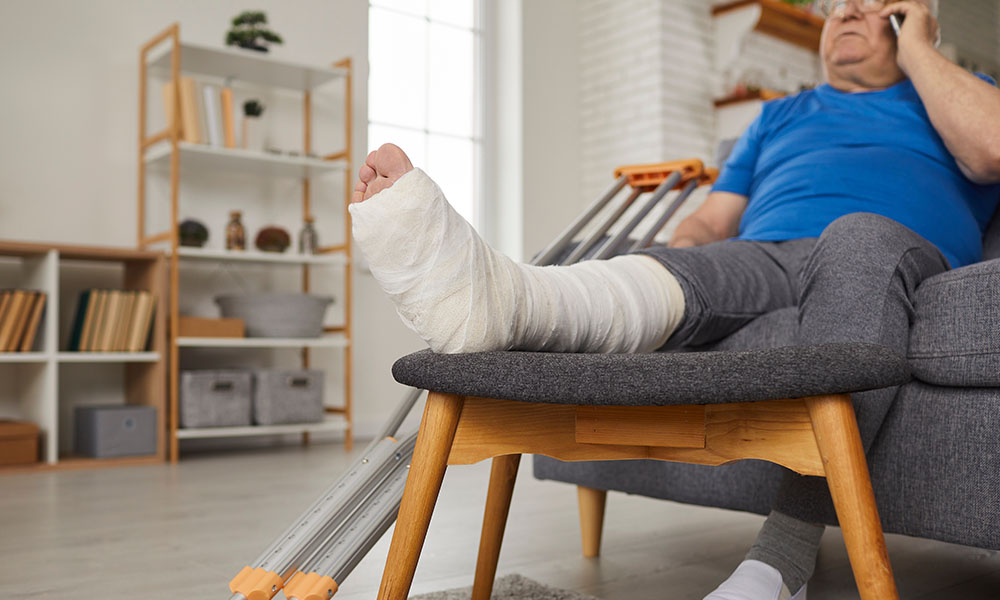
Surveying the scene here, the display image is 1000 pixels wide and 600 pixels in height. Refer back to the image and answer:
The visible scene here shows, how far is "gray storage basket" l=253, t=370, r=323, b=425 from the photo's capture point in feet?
9.98

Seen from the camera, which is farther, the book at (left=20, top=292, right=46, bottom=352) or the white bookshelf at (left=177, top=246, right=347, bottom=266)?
the white bookshelf at (left=177, top=246, right=347, bottom=266)

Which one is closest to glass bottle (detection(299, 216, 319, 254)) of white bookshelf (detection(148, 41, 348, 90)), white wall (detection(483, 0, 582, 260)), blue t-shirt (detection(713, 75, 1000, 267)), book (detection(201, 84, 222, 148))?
book (detection(201, 84, 222, 148))

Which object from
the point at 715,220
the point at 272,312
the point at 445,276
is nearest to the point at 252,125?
the point at 272,312

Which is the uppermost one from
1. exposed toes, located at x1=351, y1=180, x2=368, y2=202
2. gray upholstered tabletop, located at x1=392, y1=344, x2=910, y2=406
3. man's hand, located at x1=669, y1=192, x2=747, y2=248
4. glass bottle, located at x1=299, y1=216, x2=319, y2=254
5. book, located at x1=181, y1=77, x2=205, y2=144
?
book, located at x1=181, y1=77, x2=205, y2=144

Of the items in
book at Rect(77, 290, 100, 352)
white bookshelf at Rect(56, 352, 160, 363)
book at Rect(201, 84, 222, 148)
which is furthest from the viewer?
book at Rect(201, 84, 222, 148)

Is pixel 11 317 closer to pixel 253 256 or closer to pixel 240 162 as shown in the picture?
pixel 253 256

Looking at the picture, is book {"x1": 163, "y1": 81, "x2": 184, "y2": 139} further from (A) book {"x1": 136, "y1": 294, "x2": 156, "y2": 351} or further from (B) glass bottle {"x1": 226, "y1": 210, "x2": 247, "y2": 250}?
(A) book {"x1": 136, "y1": 294, "x2": 156, "y2": 351}

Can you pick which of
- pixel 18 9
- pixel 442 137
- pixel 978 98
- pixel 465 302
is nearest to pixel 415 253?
pixel 465 302

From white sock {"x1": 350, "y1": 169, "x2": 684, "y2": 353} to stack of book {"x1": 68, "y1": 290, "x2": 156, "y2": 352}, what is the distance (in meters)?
2.25

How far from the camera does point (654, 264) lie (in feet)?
3.65

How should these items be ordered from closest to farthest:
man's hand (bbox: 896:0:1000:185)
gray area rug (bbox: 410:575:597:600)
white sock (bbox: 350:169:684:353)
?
1. white sock (bbox: 350:169:684:353)
2. gray area rug (bbox: 410:575:597:600)
3. man's hand (bbox: 896:0:1000:185)

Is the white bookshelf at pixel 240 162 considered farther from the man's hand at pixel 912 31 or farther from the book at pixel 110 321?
the man's hand at pixel 912 31

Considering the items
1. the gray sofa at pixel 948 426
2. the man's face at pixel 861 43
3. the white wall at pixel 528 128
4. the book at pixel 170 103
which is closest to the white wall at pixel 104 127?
the book at pixel 170 103

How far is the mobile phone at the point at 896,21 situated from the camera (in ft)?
4.86
